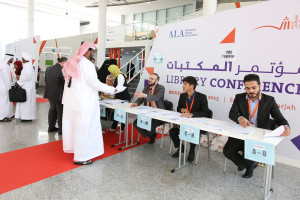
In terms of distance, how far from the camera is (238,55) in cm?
357

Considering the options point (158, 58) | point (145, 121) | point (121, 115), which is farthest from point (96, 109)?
point (158, 58)

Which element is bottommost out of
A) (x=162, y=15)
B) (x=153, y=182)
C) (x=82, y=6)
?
(x=153, y=182)

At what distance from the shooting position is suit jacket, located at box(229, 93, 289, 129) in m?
2.51

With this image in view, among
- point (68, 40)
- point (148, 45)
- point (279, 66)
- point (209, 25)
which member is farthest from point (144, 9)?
point (279, 66)

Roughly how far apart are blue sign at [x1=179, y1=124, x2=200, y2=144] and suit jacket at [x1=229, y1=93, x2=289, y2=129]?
552 millimetres

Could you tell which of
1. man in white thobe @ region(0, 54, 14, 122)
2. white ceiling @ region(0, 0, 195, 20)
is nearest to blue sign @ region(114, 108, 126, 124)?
man in white thobe @ region(0, 54, 14, 122)

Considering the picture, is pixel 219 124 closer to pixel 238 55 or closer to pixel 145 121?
pixel 145 121

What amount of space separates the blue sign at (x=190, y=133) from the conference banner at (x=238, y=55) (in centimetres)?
148

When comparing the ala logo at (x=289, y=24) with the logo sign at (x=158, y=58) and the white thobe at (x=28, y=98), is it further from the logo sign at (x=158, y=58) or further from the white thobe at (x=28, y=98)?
the white thobe at (x=28, y=98)

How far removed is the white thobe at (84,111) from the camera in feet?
9.16

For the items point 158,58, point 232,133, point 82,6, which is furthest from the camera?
point 82,6

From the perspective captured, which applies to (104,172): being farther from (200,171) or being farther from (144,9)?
(144,9)

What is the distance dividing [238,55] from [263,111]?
52.1 inches

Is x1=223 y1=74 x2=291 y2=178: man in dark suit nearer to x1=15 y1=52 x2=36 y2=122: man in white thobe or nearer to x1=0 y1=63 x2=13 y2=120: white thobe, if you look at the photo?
x1=15 y1=52 x2=36 y2=122: man in white thobe
